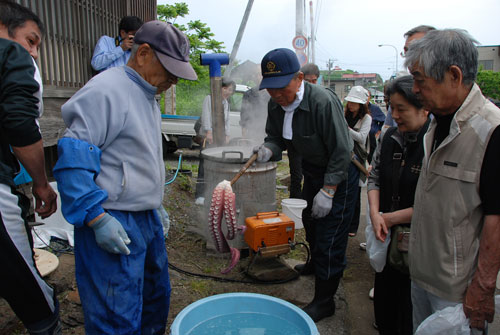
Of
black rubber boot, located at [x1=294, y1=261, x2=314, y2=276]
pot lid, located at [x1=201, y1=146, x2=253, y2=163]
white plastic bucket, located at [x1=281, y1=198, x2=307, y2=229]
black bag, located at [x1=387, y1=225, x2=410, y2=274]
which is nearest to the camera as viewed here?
black bag, located at [x1=387, y1=225, x2=410, y2=274]

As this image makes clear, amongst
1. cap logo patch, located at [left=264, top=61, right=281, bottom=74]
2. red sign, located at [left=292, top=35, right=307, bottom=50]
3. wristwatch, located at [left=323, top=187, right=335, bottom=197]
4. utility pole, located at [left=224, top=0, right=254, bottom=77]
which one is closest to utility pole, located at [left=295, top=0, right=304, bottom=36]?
red sign, located at [left=292, top=35, right=307, bottom=50]

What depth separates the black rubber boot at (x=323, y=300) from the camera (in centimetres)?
328

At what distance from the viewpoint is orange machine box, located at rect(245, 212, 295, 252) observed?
3.81m

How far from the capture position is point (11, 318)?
280 cm

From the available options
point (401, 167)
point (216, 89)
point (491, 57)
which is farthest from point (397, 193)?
point (491, 57)

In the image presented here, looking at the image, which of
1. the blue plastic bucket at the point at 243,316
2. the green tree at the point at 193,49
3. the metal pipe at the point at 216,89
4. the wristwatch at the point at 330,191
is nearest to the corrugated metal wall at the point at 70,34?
the metal pipe at the point at 216,89

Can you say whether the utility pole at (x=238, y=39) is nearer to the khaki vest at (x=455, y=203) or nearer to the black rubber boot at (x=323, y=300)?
the black rubber boot at (x=323, y=300)

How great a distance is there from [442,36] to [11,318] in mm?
3629

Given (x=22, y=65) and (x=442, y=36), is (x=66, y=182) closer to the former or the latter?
(x=22, y=65)

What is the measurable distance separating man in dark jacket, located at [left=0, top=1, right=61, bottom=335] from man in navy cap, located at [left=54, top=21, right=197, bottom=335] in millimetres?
352

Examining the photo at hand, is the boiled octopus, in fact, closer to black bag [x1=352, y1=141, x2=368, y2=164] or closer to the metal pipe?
black bag [x1=352, y1=141, x2=368, y2=164]

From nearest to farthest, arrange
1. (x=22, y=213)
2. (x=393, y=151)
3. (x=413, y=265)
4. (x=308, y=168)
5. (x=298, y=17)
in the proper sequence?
(x=413, y=265)
(x=22, y=213)
(x=393, y=151)
(x=308, y=168)
(x=298, y=17)

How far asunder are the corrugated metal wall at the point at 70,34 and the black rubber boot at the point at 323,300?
13.6 ft

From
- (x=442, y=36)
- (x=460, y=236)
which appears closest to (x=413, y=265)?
(x=460, y=236)
